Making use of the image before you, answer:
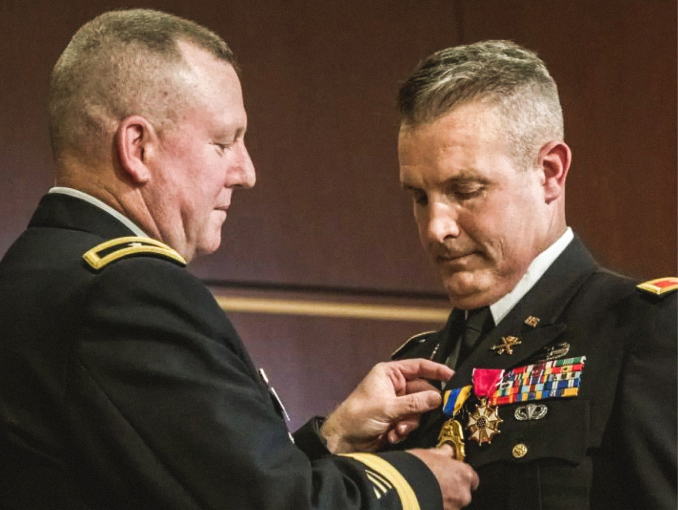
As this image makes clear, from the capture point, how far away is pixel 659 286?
5.67ft

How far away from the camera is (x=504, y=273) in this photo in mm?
1903

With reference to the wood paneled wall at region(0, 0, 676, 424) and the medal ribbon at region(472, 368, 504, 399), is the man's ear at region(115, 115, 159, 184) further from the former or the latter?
the wood paneled wall at region(0, 0, 676, 424)

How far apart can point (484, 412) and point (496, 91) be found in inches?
19.8

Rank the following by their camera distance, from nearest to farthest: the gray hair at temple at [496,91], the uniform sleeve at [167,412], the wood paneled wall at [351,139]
Answer: 1. the uniform sleeve at [167,412]
2. the gray hair at temple at [496,91]
3. the wood paneled wall at [351,139]

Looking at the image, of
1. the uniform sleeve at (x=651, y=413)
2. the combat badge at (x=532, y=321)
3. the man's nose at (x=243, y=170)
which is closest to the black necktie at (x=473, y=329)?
the combat badge at (x=532, y=321)

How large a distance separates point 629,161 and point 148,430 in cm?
228

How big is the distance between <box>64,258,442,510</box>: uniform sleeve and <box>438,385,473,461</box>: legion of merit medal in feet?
0.86

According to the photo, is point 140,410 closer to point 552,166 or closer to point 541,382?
point 541,382

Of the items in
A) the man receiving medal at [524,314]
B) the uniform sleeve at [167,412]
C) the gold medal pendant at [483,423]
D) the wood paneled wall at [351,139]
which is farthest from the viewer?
the wood paneled wall at [351,139]

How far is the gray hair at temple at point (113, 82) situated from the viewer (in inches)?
72.6

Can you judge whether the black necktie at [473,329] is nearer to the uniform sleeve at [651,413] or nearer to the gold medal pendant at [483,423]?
the gold medal pendant at [483,423]

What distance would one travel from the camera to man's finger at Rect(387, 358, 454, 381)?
189 cm

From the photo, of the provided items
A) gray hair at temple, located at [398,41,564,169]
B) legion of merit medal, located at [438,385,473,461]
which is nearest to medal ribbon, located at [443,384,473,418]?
legion of merit medal, located at [438,385,473,461]

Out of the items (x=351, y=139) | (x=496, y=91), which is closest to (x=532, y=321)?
(x=496, y=91)
